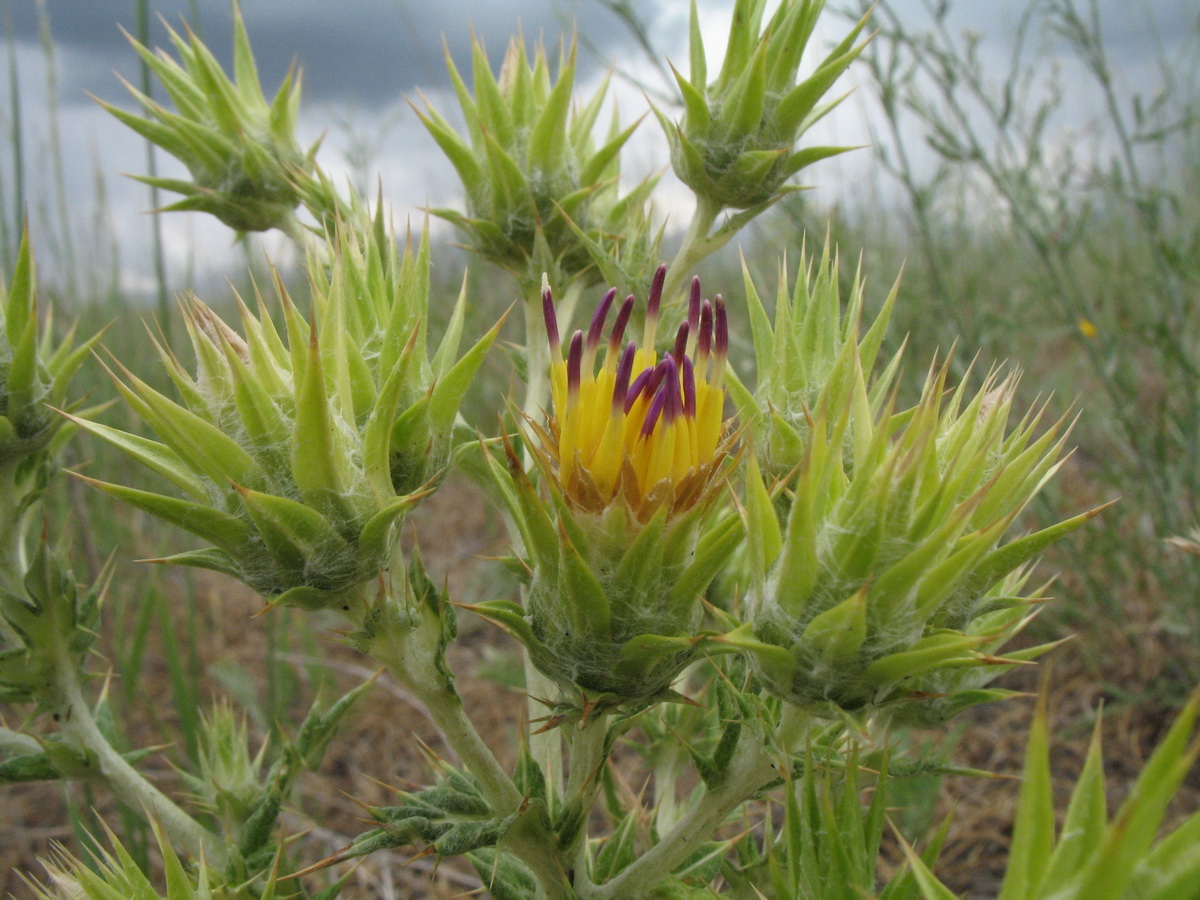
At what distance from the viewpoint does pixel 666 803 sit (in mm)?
1982

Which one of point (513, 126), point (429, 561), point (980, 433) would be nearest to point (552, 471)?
point (980, 433)

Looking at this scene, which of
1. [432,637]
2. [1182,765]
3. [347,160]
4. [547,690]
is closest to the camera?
[1182,765]

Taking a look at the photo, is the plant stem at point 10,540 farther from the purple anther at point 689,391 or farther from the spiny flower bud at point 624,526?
the purple anther at point 689,391

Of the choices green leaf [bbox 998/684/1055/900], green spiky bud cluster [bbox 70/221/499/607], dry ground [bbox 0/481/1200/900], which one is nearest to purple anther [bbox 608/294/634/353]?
green spiky bud cluster [bbox 70/221/499/607]

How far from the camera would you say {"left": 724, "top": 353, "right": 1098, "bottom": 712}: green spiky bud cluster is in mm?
1076

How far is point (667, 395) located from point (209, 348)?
2.34 feet

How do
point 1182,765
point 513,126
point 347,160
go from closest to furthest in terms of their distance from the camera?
point 1182,765
point 513,126
point 347,160

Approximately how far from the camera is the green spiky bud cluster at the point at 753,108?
188 centimetres

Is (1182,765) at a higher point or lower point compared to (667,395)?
lower

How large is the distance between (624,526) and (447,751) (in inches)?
160

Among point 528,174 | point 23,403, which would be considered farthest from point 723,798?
point 23,403

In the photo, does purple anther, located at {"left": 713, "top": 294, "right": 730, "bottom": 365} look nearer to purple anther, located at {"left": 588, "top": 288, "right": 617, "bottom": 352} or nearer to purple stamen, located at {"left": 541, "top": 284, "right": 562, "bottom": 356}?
purple anther, located at {"left": 588, "top": 288, "right": 617, "bottom": 352}

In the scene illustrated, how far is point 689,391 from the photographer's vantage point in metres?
1.26

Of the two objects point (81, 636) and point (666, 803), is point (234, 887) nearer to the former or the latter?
point (81, 636)
